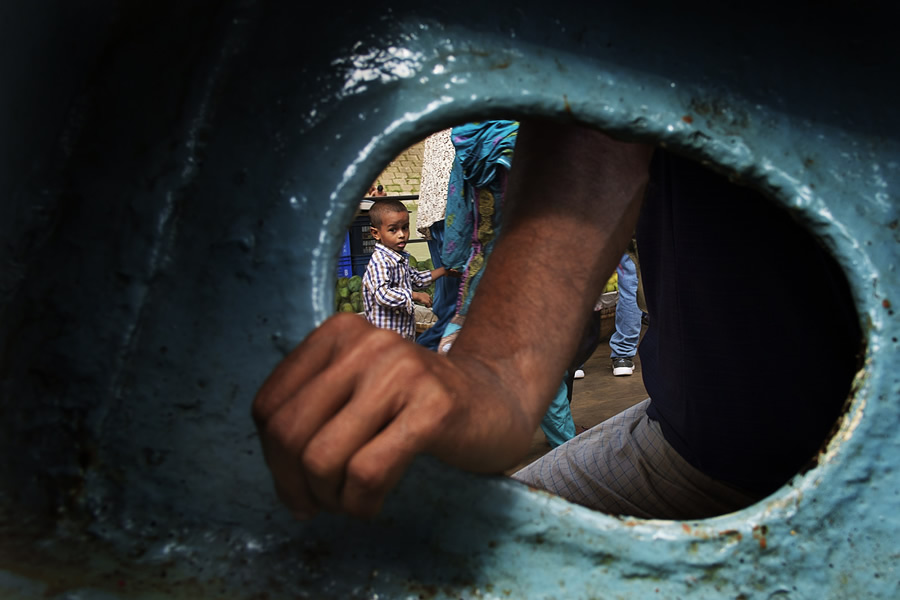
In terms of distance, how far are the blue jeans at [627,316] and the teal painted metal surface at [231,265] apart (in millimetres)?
4779

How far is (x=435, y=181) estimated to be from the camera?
4.17m

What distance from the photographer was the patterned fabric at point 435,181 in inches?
161

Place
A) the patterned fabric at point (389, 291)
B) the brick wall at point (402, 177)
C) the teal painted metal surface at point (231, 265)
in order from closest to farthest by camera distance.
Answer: the teal painted metal surface at point (231, 265)
the patterned fabric at point (389, 291)
the brick wall at point (402, 177)

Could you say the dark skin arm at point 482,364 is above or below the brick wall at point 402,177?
below

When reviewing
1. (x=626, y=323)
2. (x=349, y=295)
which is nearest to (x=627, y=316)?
(x=626, y=323)

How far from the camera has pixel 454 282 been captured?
13.5 feet

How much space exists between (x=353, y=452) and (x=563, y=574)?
313 millimetres

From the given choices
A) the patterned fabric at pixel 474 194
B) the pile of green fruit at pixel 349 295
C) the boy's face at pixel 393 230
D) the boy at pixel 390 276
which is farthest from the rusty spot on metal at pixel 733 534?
the pile of green fruit at pixel 349 295

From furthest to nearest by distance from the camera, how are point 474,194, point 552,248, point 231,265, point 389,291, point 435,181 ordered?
point 435,181, point 389,291, point 474,194, point 552,248, point 231,265

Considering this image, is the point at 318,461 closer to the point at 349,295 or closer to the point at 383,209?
the point at 383,209

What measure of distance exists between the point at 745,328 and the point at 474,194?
7.81ft

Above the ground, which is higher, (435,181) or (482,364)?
(435,181)

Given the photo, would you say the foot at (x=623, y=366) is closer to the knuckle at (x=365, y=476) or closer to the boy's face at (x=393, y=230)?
the boy's face at (x=393, y=230)

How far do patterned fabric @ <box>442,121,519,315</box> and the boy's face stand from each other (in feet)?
2.16
